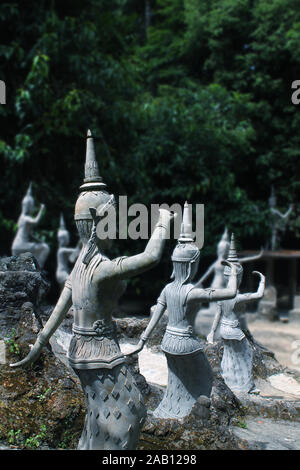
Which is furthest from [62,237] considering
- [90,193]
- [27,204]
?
[90,193]

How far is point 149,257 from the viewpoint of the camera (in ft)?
8.83

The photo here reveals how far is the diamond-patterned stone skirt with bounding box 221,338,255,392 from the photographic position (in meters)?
5.53

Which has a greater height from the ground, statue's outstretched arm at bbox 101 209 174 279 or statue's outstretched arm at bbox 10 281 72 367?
statue's outstretched arm at bbox 101 209 174 279

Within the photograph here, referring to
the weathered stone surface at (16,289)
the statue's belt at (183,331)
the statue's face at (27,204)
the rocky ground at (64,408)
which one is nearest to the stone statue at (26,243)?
the statue's face at (27,204)

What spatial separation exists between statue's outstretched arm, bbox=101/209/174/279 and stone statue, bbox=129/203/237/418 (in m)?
1.58

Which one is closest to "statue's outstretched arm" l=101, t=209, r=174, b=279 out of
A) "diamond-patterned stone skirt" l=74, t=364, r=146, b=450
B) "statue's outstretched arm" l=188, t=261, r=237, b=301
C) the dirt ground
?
"diamond-patterned stone skirt" l=74, t=364, r=146, b=450

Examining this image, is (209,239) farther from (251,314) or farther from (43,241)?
(43,241)

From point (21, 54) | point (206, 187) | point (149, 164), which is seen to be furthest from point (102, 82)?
point (206, 187)

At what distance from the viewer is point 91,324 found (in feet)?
9.75

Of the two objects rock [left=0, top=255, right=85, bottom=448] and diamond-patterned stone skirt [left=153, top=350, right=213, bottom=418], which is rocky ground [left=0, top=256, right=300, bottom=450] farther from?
diamond-patterned stone skirt [left=153, top=350, right=213, bottom=418]

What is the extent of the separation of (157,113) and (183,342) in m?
9.90

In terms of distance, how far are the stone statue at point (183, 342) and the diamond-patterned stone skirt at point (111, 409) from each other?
134 centimetres

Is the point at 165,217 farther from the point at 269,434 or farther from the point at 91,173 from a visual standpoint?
the point at 269,434

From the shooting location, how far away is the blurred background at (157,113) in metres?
11.6
